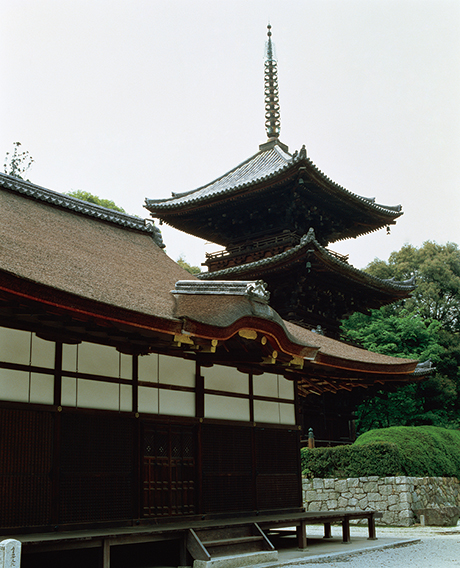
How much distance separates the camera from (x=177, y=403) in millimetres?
9539

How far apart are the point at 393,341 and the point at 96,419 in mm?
20613

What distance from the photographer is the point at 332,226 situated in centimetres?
2412

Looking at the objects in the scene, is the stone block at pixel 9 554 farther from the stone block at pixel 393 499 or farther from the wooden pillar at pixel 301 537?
the stone block at pixel 393 499

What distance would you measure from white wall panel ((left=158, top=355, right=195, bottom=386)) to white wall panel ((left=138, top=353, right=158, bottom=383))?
0.09m

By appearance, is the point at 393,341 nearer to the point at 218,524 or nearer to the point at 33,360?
the point at 218,524

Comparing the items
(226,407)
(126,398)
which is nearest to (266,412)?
(226,407)

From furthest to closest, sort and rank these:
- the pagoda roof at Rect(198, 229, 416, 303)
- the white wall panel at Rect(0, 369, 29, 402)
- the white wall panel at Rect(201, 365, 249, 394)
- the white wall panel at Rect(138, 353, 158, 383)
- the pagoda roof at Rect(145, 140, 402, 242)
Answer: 1. the pagoda roof at Rect(145, 140, 402, 242)
2. the pagoda roof at Rect(198, 229, 416, 303)
3. the white wall panel at Rect(201, 365, 249, 394)
4. the white wall panel at Rect(138, 353, 158, 383)
5. the white wall panel at Rect(0, 369, 29, 402)

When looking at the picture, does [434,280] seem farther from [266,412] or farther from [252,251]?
[266,412]

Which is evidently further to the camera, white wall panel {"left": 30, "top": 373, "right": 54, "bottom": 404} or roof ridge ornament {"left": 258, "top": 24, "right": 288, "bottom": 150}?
roof ridge ornament {"left": 258, "top": 24, "right": 288, "bottom": 150}

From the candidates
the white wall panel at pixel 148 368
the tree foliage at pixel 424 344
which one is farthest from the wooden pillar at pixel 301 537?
the tree foliage at pixel 424 344

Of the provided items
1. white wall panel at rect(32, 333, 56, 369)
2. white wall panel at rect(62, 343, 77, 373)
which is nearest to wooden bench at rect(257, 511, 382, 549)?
white wall panel at rect(62, 343, 77, 373)

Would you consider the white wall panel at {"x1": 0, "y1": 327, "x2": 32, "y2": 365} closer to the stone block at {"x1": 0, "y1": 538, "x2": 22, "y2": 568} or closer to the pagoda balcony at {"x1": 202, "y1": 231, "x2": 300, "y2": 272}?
the stone block at {"x1": 0, "y1": 538, "x2": 22, "y2": 568}

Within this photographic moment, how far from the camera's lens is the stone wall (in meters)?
15.0

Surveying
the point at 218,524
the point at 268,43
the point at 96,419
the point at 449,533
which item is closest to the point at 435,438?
the point at 449,533
